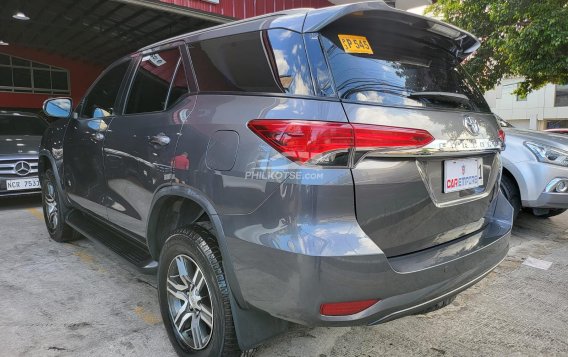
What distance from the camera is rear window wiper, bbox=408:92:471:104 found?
2043mm

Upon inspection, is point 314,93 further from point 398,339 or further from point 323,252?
point 398,339

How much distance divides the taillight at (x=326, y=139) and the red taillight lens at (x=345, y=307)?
0.56 metres

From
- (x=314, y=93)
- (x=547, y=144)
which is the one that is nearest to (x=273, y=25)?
(x=314, y=93)

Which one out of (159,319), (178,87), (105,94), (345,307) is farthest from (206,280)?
(105,94)

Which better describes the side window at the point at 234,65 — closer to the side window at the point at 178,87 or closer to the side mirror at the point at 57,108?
the side window at the point at 178,87

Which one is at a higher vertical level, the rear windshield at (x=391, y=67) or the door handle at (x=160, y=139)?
the rear windshield at (x=391, y=67)

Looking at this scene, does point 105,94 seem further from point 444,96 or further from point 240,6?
point 240,6

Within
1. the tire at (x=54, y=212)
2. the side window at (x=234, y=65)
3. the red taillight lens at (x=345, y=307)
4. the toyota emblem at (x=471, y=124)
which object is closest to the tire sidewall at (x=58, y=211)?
the tire at (x=54, y=212)

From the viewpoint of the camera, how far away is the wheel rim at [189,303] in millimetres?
2242

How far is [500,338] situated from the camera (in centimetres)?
269

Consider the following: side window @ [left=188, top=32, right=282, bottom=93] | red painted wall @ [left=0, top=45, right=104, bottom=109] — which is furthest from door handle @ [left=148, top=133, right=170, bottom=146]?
red painted wall @ [left=0, top=45, right=104, bottom=109]

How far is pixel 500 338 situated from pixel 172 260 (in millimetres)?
2035

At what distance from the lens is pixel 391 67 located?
6.81 feet

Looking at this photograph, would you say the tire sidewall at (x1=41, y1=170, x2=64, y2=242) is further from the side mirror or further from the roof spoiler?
the roof spoiler
